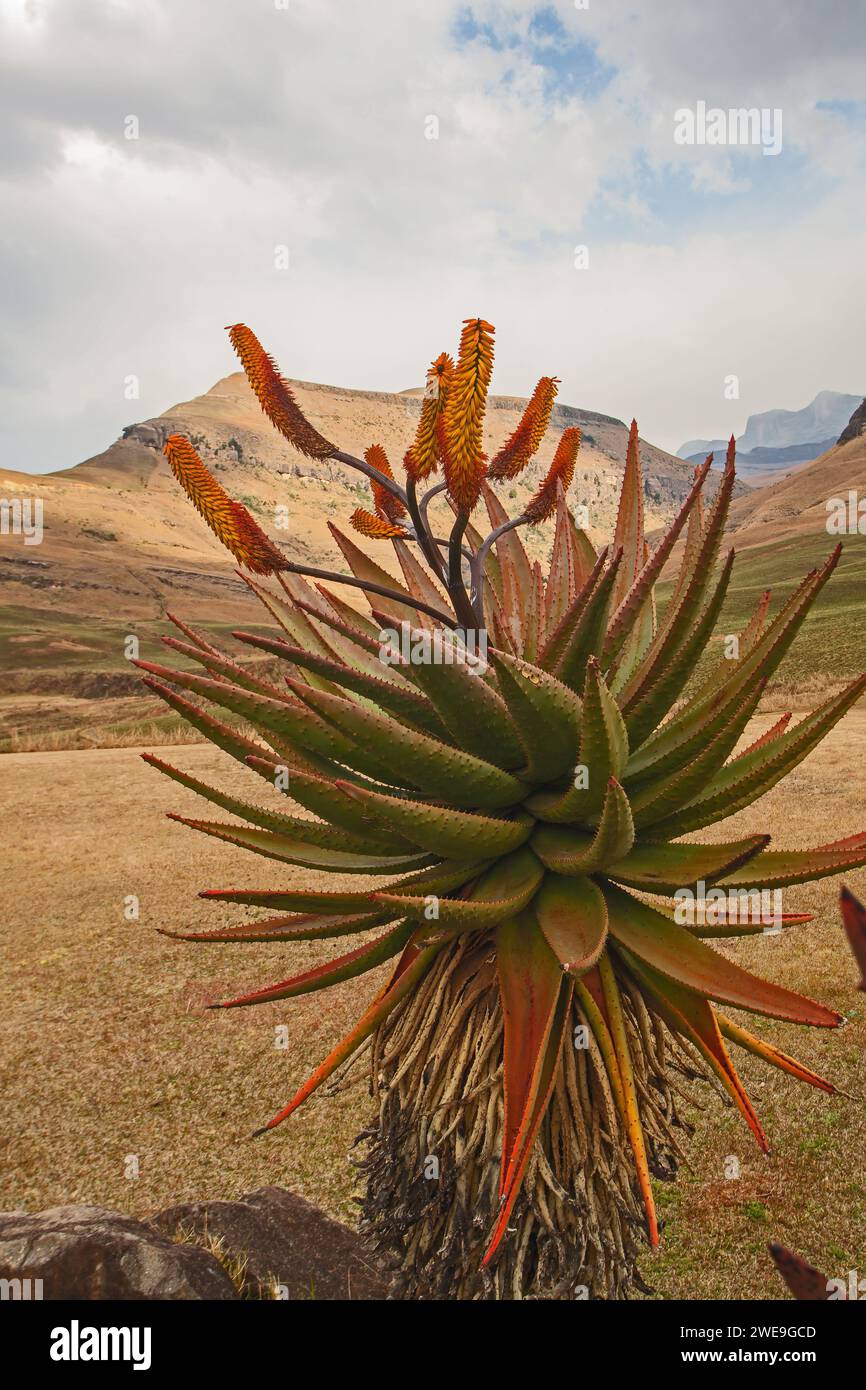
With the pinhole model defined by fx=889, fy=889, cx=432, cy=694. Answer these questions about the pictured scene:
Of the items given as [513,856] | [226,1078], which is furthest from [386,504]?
[226,1078]

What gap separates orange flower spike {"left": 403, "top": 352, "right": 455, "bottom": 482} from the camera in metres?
A: 1.77

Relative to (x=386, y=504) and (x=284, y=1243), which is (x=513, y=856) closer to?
(x=386, y=504)

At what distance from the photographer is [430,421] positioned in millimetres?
1855

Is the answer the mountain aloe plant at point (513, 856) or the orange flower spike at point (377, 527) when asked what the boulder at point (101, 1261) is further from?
the orange flower spike at point (377, 527)

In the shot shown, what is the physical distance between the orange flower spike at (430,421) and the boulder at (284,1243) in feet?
8.92

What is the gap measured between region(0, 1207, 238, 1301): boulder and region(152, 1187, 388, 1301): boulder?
1.29ft

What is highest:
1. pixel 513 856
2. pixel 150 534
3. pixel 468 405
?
pixel 150 534

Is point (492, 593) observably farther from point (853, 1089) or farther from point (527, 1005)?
point (853, 1089)

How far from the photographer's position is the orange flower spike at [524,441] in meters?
2.28

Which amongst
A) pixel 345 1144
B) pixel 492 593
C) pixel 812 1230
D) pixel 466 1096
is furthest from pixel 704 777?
pixel 345 1144

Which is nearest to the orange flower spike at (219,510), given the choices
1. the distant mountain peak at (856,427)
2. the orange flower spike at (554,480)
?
the orange flower spike at (554,480)

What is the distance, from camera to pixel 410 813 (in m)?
1.72

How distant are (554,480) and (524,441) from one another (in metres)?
0.17

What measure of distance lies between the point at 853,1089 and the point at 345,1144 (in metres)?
2.45
